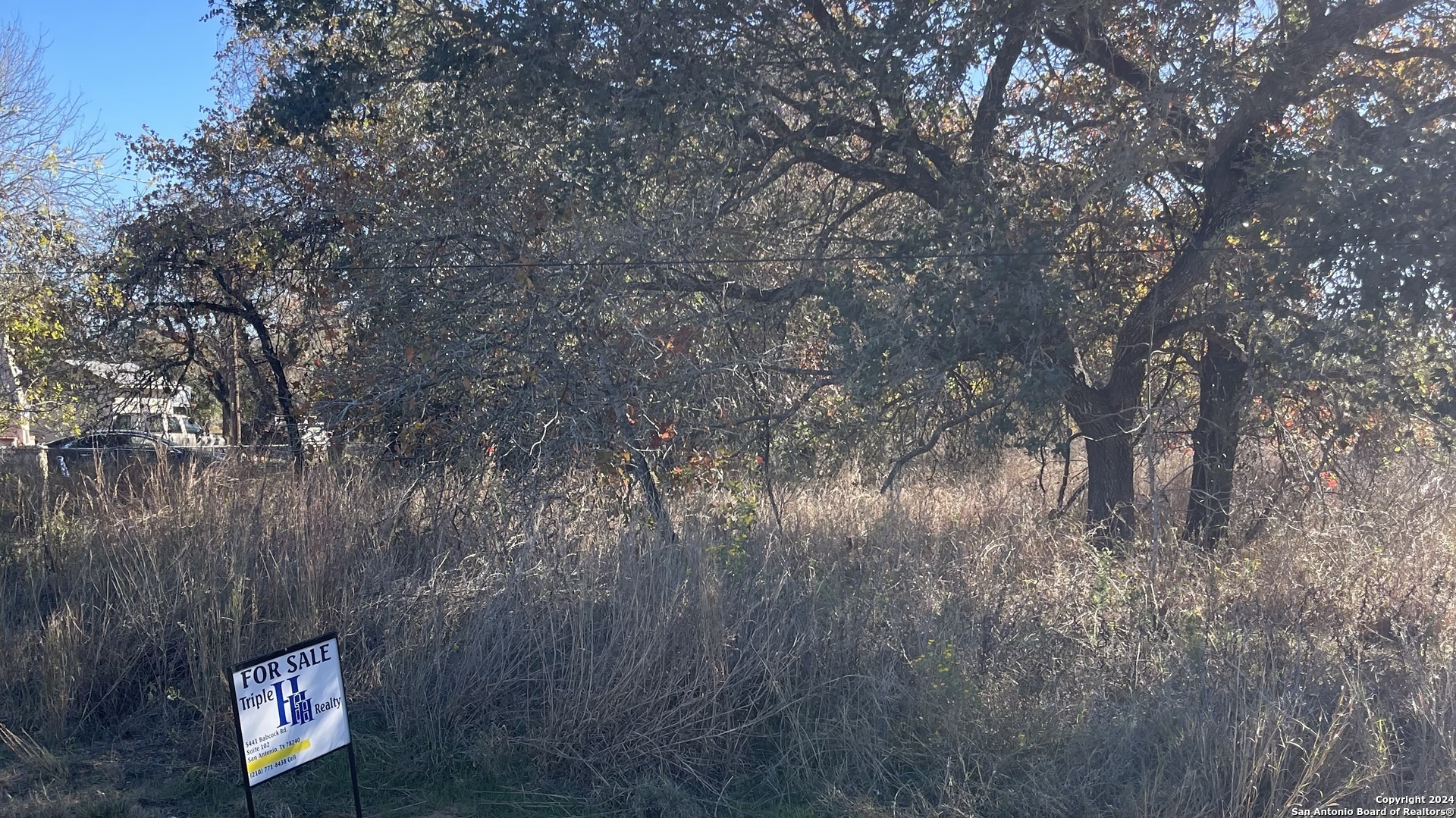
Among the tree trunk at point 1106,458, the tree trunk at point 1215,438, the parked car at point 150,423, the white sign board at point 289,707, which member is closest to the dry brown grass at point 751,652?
the white sign board at point 289,707

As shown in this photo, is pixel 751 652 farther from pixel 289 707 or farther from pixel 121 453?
pixel 121 453

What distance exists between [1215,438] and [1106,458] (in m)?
0.97

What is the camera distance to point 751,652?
5.45 m

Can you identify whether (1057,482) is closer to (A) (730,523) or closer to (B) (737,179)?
(B) (737,179)

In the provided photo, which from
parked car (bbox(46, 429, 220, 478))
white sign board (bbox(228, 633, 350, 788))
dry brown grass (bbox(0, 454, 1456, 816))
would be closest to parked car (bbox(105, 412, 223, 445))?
parked car (bbox(46, 429, 220, 478))

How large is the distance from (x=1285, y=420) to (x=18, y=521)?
1083cm

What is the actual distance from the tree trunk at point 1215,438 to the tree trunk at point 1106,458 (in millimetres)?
572

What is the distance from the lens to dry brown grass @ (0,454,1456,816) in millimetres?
4672

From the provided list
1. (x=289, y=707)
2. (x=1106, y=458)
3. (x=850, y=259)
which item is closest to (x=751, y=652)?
(x=289, y=707)

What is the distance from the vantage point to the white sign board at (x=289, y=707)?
13.5 feet

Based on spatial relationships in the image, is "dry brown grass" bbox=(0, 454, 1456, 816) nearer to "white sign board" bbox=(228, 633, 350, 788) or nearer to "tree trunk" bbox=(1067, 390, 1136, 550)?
"white sign board" bbox=(228, 633, 350, 788)

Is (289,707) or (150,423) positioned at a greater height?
(150,423)

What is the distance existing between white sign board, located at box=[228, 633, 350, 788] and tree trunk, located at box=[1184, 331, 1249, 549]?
7.49 meters

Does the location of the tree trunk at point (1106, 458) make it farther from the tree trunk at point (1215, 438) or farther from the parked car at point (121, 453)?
the parked car at point (121, 453)
